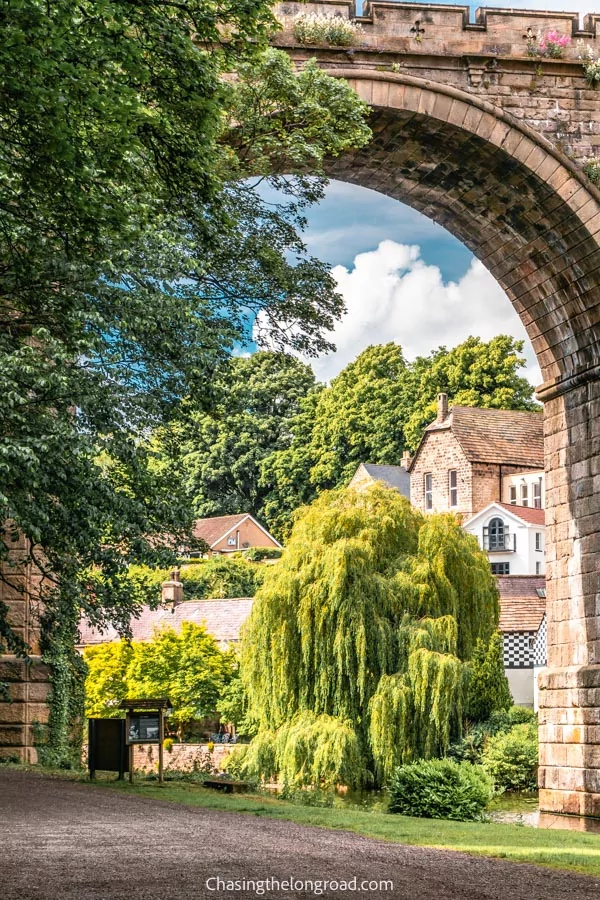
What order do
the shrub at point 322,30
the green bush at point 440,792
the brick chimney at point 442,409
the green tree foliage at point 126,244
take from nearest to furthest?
the green tree foliage at point 126,244
the shrub at point 322,30
the green bush at point 440,792
the brick chimney at point 442,409

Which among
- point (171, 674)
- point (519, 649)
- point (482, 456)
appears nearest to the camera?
point (171, 674)

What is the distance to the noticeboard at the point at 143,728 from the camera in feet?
38.7

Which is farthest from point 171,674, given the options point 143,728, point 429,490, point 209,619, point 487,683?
point 429,490

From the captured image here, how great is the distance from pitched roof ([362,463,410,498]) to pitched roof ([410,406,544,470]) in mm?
4104

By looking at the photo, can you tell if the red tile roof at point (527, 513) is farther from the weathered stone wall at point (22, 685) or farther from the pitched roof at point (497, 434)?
the weathered stone wall at point (22, 685)

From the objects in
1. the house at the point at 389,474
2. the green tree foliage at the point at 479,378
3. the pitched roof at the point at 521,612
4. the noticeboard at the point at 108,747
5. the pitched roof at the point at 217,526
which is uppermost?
the green tree foliage at the point at 479,378

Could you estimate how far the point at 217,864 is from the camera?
606cm

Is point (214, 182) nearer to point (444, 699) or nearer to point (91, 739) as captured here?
point (91, 739)

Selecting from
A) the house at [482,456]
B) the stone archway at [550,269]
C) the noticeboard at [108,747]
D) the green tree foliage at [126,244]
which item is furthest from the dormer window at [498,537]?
the noticeboard at [108,747]

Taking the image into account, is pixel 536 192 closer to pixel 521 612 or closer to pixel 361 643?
pixel 361 643

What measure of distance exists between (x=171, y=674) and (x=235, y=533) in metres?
21.9

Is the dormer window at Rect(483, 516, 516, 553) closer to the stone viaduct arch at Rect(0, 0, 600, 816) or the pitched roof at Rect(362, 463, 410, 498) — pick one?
the pitched roof at Rect(362, 463, 410, 498)

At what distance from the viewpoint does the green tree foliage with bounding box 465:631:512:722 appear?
18359 millimetres

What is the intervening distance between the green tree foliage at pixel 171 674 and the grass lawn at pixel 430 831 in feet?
50.7
